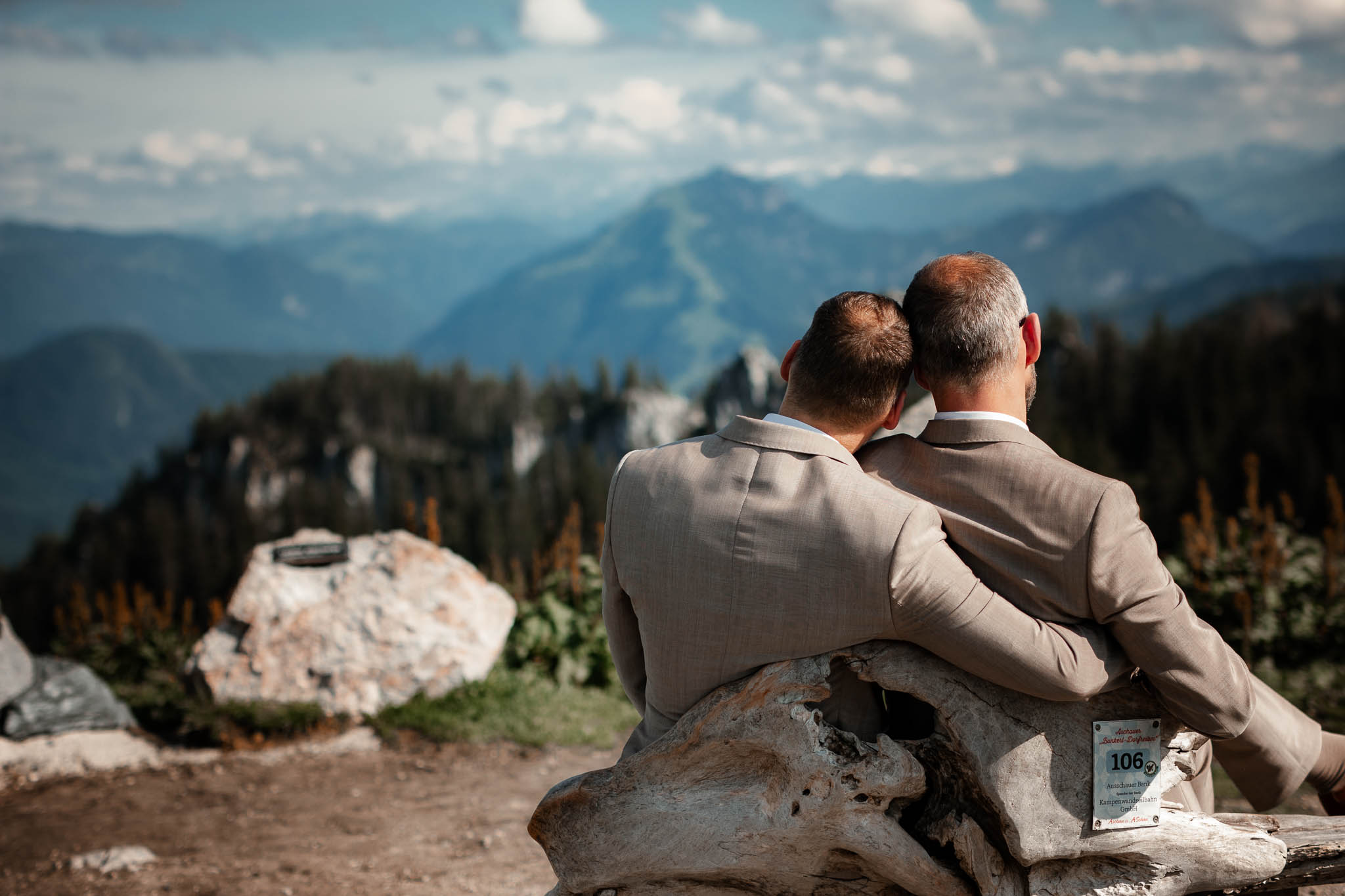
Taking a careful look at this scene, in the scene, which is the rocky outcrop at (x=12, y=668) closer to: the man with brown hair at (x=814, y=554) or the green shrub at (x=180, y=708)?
the green shrub at (x=180, y=708)

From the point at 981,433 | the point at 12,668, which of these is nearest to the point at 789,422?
the point at 981,433

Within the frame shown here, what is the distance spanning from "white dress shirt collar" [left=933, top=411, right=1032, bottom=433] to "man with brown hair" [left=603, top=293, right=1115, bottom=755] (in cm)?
18

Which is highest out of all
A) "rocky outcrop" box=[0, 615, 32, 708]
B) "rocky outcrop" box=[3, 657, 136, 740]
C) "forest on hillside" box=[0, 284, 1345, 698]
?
"rocky outcrop" box=[0, 615, 32, 708]

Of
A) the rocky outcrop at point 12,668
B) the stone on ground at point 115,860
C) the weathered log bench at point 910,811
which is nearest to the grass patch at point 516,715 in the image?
the stone on ground at point 115,860

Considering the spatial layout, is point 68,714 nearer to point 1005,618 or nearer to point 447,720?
point 447,720

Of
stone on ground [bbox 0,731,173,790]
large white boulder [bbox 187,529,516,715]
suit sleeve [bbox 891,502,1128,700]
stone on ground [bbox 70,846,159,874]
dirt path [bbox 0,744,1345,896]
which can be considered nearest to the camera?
suit sleeve [bbox 891,502,1128,700]

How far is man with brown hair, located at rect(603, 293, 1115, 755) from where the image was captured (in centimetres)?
302

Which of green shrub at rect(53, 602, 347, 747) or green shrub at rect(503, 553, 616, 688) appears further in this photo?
green shrub at rect(503, 553, 616, 688)

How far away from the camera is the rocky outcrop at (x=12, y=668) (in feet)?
28.0

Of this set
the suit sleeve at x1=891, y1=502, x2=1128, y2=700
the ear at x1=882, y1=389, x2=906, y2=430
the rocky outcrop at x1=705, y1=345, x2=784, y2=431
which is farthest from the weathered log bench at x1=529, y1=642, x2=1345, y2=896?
the rocky outcrop at x1=705, y1=345, x2=784, y2=431

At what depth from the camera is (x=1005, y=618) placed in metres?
3.01

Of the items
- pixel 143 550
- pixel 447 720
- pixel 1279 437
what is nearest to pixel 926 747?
pixel 447 720

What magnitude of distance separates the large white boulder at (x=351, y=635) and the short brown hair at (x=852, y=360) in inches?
259

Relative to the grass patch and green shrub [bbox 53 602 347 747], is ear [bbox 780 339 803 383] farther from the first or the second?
green shrub [bbox 53 602 347 747]
